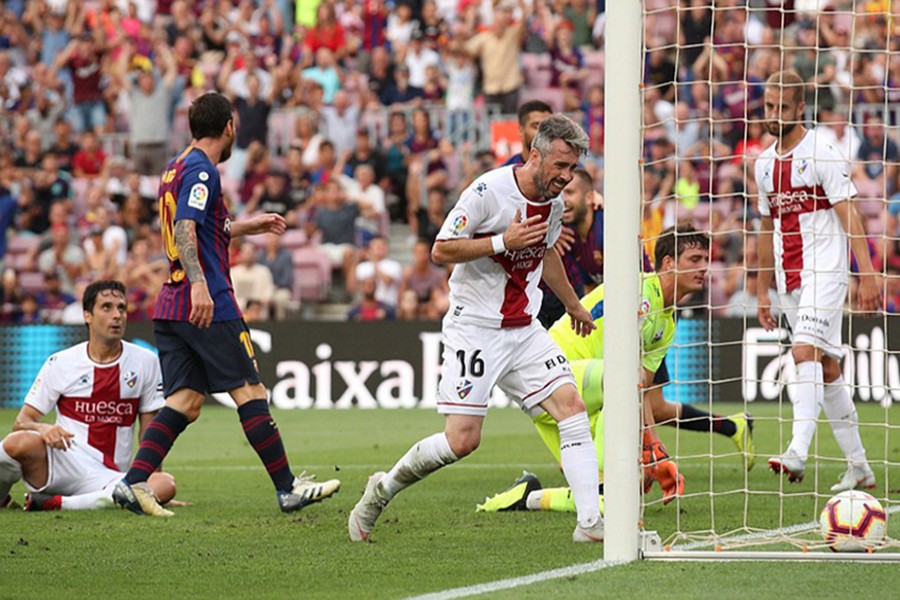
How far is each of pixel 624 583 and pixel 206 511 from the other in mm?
3437

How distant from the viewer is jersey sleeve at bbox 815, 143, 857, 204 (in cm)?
865

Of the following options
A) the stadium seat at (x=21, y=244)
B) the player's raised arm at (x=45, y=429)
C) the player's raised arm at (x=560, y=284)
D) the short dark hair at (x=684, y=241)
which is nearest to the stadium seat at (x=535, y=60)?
the stadium seat at (x=21, y=244)

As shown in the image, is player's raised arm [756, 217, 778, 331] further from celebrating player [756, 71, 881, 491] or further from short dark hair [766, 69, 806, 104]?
short dark hair [766, 69, 806, 104]

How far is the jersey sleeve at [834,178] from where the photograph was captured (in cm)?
865

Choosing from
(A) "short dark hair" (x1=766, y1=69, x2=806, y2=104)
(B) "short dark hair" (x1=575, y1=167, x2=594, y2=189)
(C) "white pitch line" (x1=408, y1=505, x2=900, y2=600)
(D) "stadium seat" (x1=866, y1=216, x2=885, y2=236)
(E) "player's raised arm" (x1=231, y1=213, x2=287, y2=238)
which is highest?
(A) "short dark hair" (x1=766, y1=69, x2=806, y2=104)

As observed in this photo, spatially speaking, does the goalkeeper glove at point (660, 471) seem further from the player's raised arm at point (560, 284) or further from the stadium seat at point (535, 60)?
the stadium seat at point (535, 60)

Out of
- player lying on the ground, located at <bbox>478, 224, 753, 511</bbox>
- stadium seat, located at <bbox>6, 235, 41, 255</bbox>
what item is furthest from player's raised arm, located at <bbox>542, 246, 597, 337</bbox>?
stadium seat, located at <bbox>6, 235, 41, 255</bbox>

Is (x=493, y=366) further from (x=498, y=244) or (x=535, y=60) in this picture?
(x=535, y=60)

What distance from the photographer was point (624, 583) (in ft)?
17.4

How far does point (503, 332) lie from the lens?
6723mm

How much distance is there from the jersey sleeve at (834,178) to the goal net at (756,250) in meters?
0.02

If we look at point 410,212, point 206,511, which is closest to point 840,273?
point 206,511

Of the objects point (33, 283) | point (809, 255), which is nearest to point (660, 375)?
point (809, 255)

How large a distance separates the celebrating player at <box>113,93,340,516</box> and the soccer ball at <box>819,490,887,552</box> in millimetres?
2681
